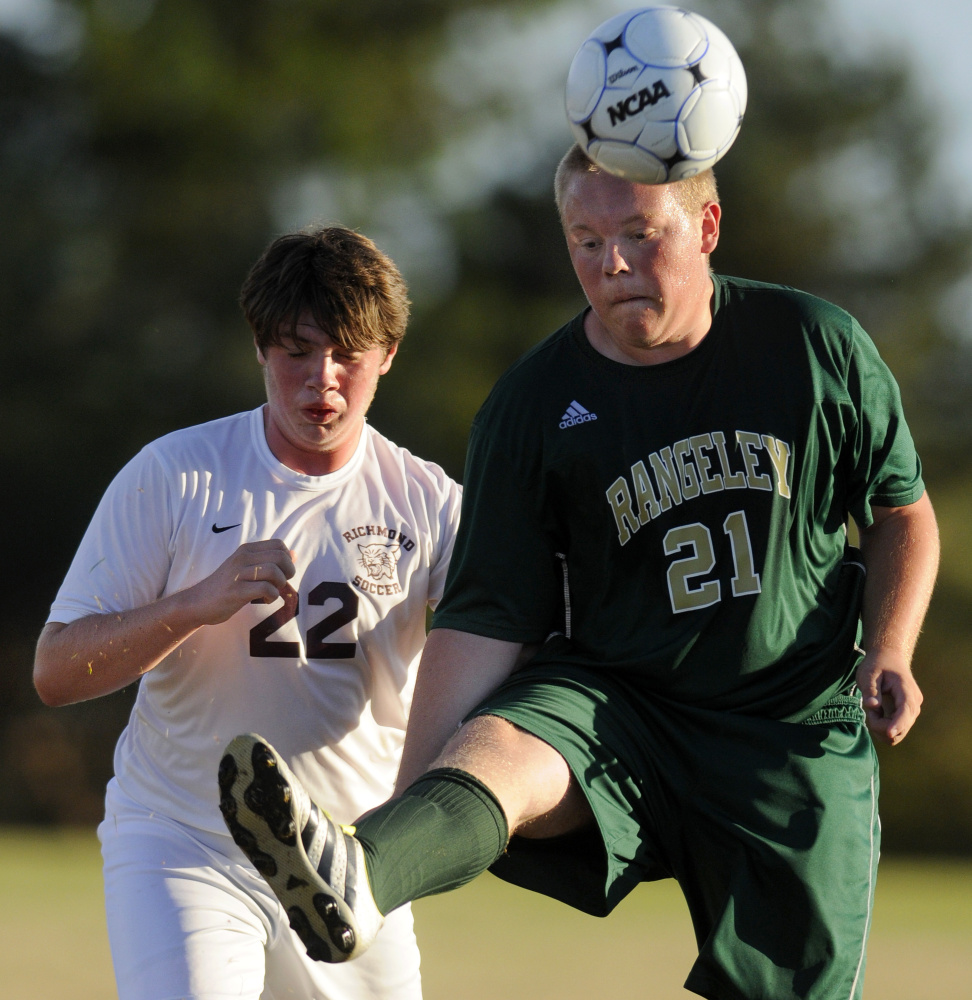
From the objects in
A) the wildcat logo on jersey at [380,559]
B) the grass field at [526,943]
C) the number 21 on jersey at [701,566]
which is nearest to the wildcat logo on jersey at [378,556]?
the wildcat logo on jersey at [380,559]

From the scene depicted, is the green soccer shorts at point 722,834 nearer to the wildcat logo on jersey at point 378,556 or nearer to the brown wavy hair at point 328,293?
the wildcat logo on jersey at point 378,556

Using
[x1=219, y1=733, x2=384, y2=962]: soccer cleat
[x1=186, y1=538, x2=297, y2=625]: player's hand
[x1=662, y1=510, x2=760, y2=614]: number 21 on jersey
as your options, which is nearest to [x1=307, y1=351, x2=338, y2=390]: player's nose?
[x1=186, y1=538, x2=297, y2=625]: player's hand

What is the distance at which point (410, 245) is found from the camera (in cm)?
1648

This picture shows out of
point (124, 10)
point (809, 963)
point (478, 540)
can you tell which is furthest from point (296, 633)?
point (124, 10)

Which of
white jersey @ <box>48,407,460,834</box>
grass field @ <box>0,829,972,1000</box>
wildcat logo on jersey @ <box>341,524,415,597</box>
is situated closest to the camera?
white jersey @ <box>48,407,460,834</box>

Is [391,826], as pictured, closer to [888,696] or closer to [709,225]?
[888,696]

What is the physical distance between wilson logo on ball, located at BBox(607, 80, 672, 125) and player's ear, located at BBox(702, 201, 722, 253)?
0.33 m

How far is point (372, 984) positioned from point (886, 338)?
44.7 feet

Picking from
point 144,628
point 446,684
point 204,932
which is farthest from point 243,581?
point 204,932

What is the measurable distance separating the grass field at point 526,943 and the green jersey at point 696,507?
4966 mm

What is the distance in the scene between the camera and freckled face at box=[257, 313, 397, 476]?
369 cm

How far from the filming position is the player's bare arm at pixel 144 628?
326cm

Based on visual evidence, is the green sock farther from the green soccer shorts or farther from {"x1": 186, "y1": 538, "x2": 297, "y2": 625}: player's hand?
{"x1": 186, "y1": 538, "x2": 297, "y2": 625}: player's hand

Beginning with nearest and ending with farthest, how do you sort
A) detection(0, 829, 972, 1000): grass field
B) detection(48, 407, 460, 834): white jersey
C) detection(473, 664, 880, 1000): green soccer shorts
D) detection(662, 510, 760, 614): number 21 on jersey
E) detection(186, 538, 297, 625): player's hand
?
detection(186, 538, 297, 625): player's hand → detection(473, 664, 880, 1000): green soccer shorts → detection(662, 510, 760, 614): number 21 on jersey → detection(48, 407, 460, 834): white jersey → detection(0, 829, 972, 1000): grass field
